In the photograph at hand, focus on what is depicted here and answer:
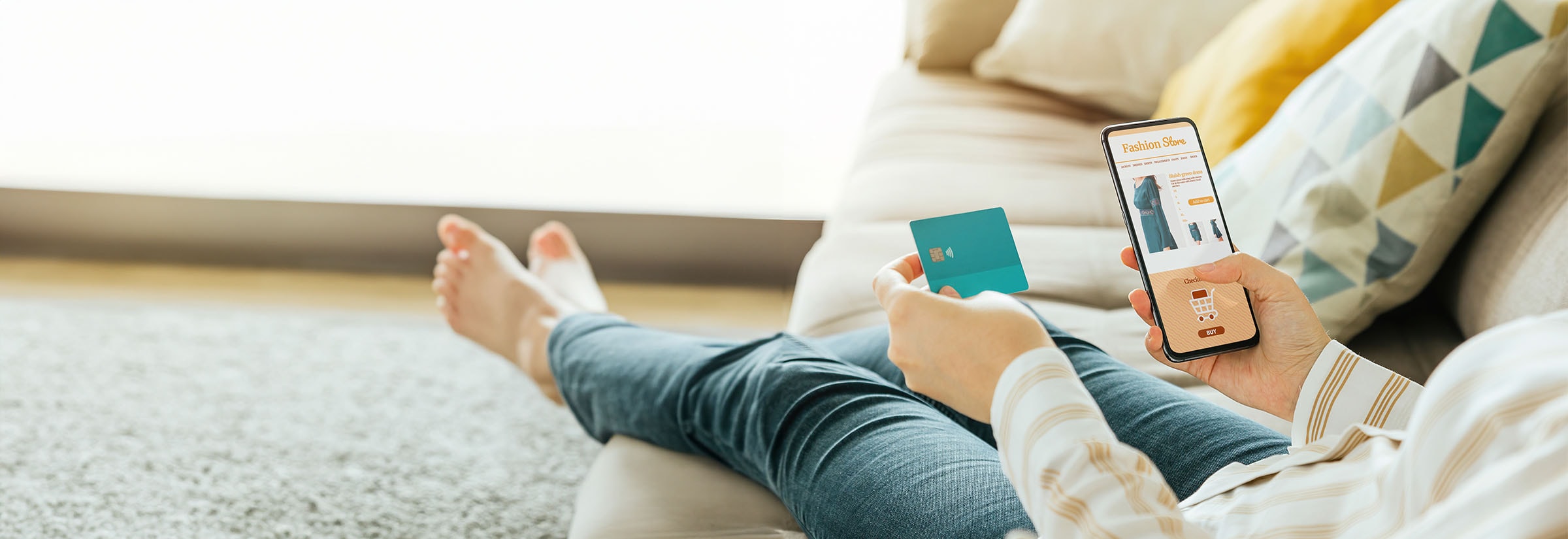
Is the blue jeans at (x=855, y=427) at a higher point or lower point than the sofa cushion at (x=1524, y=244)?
lower

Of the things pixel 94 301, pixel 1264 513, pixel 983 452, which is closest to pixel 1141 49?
pixel 983 452

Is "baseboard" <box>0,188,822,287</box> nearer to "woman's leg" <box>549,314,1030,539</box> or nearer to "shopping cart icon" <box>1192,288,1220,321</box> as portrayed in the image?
"woman's leg" <box>549,314,1030,539</box>

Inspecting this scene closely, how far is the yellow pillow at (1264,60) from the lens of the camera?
3.77 ft

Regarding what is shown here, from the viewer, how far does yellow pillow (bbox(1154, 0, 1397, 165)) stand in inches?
45.3

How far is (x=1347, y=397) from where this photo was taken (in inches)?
25.2

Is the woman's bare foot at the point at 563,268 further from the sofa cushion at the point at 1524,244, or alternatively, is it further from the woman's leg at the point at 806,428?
the sofa cushion at the point at 1524,244

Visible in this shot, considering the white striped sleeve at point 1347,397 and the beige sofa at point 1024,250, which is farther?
the beige sofa at point 1024,250

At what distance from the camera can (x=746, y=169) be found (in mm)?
2100

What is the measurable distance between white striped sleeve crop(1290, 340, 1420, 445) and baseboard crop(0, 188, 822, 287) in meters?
1.29

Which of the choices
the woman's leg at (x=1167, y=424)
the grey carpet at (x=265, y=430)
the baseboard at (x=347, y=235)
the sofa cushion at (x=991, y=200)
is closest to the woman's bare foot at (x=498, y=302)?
the grey carpet at (x=265, y=430)

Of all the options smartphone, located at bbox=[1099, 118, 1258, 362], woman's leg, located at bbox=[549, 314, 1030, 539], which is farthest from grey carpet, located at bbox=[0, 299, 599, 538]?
smartphone, located at bbox=[1099, 118, 1258, 362]

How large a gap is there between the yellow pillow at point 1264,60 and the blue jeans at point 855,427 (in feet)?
1.76

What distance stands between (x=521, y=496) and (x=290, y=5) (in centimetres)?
123

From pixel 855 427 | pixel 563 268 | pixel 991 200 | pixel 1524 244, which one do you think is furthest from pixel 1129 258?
pixel 563 268
